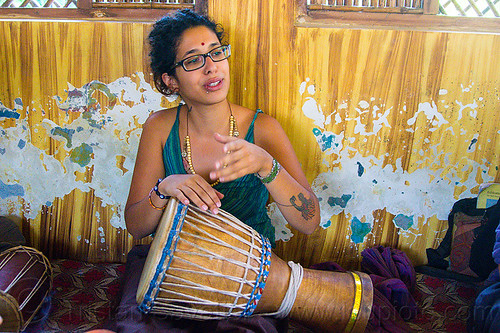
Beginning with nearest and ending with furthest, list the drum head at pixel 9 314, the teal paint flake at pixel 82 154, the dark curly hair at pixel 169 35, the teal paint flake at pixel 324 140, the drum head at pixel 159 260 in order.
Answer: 1. the drum head at pixel 159 260
2. the drum head at pixel 9 314
3. the dark curly hair at pixel 169 35
4. the teal paint flake at pixel 324 140
5. the teal paint flake at pixel 82 154

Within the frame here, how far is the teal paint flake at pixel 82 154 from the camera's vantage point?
2381mm

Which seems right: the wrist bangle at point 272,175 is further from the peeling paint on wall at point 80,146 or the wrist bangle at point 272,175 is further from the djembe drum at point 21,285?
the djembe drum at point 21,285

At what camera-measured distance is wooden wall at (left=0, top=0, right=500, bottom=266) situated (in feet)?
7.09

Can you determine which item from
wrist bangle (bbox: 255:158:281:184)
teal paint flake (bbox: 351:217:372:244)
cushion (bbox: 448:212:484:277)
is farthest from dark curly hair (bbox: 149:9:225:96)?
cushion (bbox: 448:212:484:277)

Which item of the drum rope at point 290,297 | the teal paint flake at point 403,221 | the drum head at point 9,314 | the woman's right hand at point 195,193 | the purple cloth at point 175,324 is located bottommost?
the drum head at point 9,314

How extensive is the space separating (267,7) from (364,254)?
4.55ft

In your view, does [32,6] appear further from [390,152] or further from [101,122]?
[390,152]

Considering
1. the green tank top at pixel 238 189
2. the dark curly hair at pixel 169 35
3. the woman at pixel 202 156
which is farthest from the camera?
the green tank top at pixel 238 189

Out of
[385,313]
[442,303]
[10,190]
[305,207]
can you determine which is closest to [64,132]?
[10,190]

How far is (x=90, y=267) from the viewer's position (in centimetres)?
244

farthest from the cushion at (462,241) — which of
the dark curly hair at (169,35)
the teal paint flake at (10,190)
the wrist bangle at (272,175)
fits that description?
the teal paint flake at (10,190)

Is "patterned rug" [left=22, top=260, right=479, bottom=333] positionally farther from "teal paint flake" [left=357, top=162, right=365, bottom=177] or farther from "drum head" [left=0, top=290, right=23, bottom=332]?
"teal paint flake" [left=357, top=162, right=365, bottom=177]

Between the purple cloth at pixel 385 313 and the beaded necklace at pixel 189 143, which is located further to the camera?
the beaded necklace at pixel 189 143

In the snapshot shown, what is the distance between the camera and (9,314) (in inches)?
70.4
